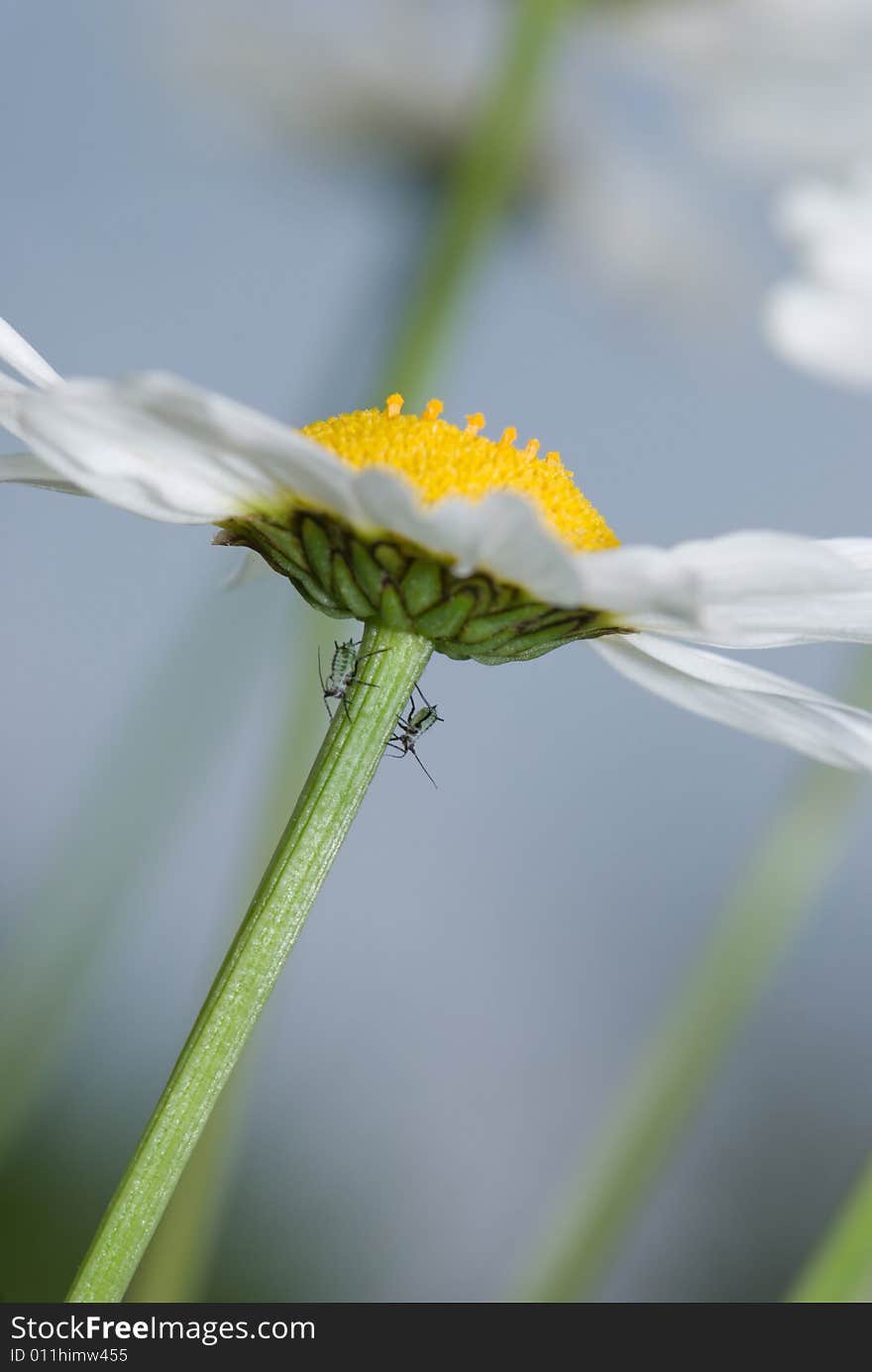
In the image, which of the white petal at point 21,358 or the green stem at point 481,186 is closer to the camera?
the white petal at point 21,358

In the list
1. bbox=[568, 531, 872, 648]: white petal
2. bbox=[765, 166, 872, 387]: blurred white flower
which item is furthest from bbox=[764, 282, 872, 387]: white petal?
bbox=[568, 531, 872, 648]: white petal

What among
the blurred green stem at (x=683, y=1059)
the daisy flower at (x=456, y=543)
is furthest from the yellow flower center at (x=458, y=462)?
the blurred green stem at (x=683, y=1059)

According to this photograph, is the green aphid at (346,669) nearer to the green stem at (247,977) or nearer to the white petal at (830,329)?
the green stem at (247,977)


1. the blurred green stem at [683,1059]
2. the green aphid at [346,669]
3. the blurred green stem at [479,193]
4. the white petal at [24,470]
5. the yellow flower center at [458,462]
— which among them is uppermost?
the blurred green stem at [479,193]

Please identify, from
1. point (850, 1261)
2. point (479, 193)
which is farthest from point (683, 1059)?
point (479, 193)

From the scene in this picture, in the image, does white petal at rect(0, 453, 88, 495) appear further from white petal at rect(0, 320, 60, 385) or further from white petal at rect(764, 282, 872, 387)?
white petal at rect(764, 282, 872, 387)

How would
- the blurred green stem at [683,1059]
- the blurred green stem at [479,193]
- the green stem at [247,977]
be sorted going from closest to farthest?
the green stem at [247,977]
the blurred green stem at [683,1059]
the blurred green stem at [479,193]
